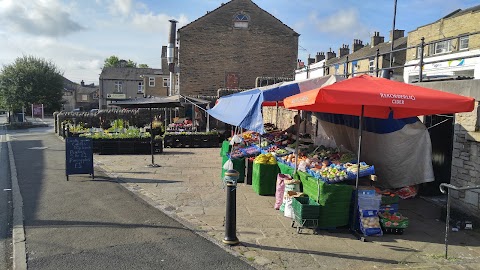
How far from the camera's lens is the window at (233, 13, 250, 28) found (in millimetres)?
30891

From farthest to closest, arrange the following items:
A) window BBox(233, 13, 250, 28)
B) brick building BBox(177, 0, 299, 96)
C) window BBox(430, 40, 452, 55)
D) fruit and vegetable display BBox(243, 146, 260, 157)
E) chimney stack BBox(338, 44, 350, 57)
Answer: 1. chimney stack BBox(338, 44, 350, 57)
2. window BBox(233, 13, 250, 28)
3. brick building BBox(177, 0, 299, 96)
4. window BBox(430, 40, 452, 55)
5. fruit and vegetable display BBox(243, 146, 260, 157)

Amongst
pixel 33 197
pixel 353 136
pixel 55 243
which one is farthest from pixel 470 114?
pixel 33 197

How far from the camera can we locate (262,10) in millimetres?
31594

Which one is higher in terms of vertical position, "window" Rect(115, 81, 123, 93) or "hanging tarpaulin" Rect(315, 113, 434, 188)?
"window" Rect(115, 81, 123, 93)

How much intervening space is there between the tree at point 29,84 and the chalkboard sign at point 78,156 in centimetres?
3472

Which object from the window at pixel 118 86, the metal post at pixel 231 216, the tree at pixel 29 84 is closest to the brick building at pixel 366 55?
the metal post at pixel 231 216

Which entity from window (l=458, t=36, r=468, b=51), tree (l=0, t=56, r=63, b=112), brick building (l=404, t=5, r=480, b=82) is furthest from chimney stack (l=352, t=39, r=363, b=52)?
tree (l=0, t=56, r=63, b=112)

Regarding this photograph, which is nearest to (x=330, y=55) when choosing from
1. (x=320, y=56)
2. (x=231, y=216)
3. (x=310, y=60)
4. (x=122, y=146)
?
Result: (x=320, y=56)

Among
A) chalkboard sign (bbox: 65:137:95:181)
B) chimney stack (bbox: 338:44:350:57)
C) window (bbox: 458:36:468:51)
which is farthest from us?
chimney stack (bbox: 338:44:350:57)

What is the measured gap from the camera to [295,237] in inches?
231

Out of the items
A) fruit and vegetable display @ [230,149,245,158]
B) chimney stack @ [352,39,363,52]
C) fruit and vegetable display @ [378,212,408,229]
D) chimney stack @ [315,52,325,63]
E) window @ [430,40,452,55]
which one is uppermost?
chimney stack @ [352,39,363,52]

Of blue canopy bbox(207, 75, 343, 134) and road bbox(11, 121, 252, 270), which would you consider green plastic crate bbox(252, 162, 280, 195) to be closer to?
blue canopy bbox(207, 75, 343, 134)

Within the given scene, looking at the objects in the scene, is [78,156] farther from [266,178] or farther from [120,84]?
[120,84]

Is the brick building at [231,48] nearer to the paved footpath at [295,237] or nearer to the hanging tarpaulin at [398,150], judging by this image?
the paved footpath at [295,237]
